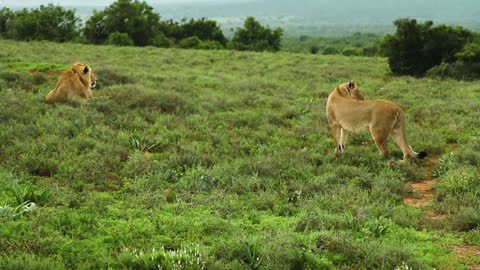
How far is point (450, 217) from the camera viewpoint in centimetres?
655

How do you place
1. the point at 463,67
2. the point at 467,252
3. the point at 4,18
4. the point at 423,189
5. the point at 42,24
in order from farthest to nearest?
the point at 4,18
the point at 42,24
the point at 463,67
the point at 423,189
the point at 467,252

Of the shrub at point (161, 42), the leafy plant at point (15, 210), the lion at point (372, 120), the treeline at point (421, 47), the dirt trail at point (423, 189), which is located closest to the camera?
the leafy plant at point (15, 210)

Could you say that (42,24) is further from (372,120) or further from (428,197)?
(428,197)

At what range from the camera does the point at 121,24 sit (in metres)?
41.9

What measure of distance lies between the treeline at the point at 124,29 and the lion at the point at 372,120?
30.6 m

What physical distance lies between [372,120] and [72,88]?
23.5 ft

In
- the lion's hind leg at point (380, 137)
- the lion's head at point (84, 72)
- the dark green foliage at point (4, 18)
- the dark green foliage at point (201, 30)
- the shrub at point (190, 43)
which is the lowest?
the lion's hind leg at point (380, 137)

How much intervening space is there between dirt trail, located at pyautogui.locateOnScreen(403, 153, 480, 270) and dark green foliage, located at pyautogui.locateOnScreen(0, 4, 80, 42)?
33703mm

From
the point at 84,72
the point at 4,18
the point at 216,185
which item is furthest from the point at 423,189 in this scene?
the point at 4,18

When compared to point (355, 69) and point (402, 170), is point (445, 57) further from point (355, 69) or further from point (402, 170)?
point (402, 170)

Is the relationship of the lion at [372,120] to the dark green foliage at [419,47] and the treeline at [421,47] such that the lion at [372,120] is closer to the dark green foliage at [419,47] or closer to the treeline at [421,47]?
the treeline at [421,47]

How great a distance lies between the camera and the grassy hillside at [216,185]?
5.21m

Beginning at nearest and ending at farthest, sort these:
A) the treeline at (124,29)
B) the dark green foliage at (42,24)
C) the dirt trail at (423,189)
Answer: the dirt trail at (423,189) < the dark green foliage at (42,24) < the treeline at (124,29)

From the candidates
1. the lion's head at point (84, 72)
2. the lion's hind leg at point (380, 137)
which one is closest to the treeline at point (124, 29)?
the lion's head at point (84, 72)
